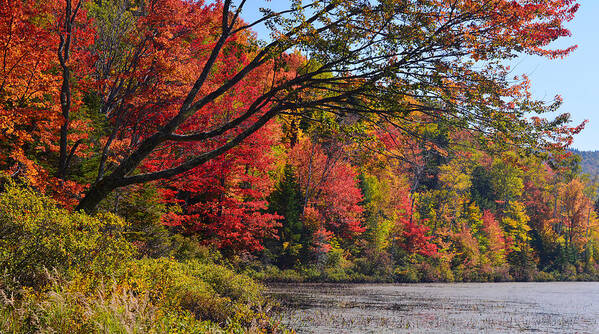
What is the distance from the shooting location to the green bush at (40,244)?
666cm

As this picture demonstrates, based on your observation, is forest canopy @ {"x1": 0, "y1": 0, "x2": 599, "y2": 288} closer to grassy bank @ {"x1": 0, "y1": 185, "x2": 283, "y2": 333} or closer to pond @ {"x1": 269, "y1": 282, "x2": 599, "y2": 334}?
grassy bank @ {"x1": 0, "y1": 185, "x2": 283, "y2": 333}

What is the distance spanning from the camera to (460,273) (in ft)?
138

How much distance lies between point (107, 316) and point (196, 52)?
46.4 ft

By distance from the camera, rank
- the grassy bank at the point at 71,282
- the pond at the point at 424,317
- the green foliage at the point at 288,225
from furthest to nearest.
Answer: the green foliage at the point at 288,225 < the pond at the point at 424,317 < the grassy bank at the point at 71,282

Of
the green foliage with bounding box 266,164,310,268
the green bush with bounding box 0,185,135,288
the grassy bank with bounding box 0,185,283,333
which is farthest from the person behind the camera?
the green foliage with bounding box 266,164,310,268

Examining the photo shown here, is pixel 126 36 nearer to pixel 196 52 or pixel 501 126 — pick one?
pixel 196 52

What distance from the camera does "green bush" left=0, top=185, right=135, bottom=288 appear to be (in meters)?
6.66

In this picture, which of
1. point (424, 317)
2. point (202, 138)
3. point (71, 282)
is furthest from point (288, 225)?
point (71, 282)

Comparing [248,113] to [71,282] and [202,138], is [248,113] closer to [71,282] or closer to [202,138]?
[202,138]

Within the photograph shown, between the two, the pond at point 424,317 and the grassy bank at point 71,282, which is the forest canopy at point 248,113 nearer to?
the grassy bank at point 71,282

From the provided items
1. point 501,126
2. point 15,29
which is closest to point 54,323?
point 501,126

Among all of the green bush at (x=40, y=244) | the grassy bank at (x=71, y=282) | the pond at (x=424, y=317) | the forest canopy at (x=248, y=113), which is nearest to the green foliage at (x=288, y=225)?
the forest canopy at (x=248, y=113)

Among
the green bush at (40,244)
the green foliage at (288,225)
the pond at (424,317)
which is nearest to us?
the green bush at (40,244)

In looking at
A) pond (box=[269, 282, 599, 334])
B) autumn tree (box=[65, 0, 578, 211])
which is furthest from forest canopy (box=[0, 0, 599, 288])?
pond (box=[269, 282, 599, 334])
